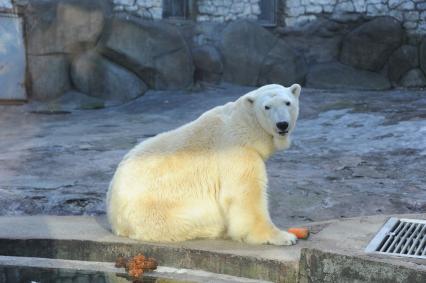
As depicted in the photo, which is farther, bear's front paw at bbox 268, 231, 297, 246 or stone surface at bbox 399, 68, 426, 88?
stone surface at bbox 399, 68, 426, 88

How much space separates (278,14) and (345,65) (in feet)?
5.68

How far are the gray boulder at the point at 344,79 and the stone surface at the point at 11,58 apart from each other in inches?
209

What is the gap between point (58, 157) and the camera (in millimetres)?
→ 6641

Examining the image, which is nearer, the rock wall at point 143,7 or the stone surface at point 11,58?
the stone surface at point 11,58

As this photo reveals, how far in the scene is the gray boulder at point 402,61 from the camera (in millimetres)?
12102

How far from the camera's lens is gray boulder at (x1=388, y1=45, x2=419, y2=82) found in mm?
12102

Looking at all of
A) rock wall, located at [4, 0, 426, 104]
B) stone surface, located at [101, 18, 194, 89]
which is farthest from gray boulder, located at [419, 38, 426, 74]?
stone surface, located at [101, 18, 194, 89]

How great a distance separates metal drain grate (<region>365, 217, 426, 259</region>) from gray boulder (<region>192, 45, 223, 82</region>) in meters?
8.39

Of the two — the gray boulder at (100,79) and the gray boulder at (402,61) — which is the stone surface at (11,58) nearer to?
the gray boulder at (100,79)

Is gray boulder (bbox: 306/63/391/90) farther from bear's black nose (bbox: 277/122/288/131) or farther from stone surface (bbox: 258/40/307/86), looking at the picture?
bear's black nose (bbox: 277/122/288/131)

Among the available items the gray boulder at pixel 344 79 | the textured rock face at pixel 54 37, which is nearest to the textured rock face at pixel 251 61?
the gray boulder at pixel 344 79

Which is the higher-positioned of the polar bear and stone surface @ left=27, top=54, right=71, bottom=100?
the polar bear

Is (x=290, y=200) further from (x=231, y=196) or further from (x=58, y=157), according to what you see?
(x=58, y=157)

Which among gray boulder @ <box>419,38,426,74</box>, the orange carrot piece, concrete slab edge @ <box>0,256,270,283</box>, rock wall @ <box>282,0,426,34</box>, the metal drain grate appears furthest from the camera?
rock wall @ <box>282,0,426,34</box>
